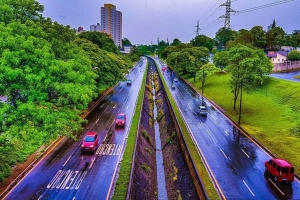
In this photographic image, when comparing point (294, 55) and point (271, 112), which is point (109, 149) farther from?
point (294, 55)

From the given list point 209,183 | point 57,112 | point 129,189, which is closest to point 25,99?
point 57,112

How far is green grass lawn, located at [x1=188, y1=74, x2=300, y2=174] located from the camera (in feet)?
113

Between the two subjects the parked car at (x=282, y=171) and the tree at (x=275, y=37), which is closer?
the parked car at (x=282, y=171)

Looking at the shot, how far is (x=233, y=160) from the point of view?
101 ft

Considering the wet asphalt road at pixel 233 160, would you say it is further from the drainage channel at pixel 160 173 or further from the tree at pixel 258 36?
the tree at pixel 258 36

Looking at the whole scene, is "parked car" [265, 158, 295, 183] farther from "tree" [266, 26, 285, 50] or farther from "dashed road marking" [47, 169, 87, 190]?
"tree" [266, 26, 285, 50]

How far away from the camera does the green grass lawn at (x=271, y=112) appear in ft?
113

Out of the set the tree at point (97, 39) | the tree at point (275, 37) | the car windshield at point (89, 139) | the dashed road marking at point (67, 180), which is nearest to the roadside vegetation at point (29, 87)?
the dashed road marking at point (67, 180)

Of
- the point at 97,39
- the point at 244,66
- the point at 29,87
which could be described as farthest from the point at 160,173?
the point at 97,39

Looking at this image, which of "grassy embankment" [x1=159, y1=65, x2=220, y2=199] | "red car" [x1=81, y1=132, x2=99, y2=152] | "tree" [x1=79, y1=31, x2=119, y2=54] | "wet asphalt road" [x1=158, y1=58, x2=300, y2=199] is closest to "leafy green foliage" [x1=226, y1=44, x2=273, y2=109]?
"wet asphalt road" [x1=158, y1=58, x2=300, y2=199]

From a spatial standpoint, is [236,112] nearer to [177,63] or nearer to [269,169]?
[269,169]

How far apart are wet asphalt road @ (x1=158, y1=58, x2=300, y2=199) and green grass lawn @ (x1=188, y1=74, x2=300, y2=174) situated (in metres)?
2.36

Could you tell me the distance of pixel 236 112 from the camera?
→ 50906 mm

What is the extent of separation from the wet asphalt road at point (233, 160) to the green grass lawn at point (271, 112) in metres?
2.36
